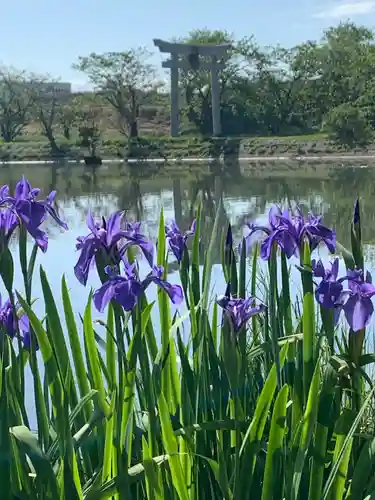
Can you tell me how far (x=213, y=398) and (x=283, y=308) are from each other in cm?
28

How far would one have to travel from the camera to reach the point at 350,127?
2675 centimetres

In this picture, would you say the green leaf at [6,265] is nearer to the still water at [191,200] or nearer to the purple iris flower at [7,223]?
the purple iris flower at [7,223]

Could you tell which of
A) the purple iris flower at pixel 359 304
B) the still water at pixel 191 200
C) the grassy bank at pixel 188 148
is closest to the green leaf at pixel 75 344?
the purple iris flower at pixel 359 304

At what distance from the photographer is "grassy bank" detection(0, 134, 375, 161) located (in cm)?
2717

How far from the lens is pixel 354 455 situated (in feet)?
4.69

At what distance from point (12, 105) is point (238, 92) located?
38.1 feet

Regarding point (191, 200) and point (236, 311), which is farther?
point (191, 200)

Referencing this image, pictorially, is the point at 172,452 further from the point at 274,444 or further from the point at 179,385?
the point at 179,385

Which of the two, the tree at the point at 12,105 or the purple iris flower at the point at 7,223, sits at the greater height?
the tree at the point at 12,105

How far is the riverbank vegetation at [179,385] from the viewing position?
1.11 meters

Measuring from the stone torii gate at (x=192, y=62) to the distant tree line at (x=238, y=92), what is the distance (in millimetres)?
1906

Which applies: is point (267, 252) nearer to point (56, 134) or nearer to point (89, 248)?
point (89, 248)

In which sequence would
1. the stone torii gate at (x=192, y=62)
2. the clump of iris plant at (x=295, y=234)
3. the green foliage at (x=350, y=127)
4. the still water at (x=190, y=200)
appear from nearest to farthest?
the clump of iris plant at (x=295, y=234) < the still water at (x=190, y=200) < the green foliage at (x=350, y=127) < the stone torii gate at (x=192, y=62)

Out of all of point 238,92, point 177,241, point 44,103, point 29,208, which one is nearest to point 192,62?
point 238,92
